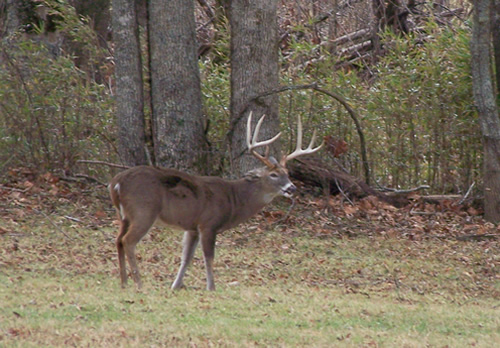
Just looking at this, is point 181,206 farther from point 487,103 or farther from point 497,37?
point 497,37

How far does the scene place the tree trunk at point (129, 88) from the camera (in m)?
13.8

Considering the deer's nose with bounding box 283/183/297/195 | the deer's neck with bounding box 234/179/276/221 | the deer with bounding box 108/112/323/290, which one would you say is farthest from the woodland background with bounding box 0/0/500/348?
the deer's nose with bounding box 283/183/297/195

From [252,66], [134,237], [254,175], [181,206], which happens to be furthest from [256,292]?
[252,66]

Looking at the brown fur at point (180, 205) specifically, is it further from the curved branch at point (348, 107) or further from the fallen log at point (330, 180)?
the fallen log at point (330, 180)

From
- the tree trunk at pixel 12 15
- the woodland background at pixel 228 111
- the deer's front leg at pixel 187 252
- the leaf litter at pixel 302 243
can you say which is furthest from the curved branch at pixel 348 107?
the tree trunk at pixel 12 15

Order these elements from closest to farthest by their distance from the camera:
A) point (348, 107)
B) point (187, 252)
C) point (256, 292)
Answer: point (256, 292) → point (187, 252) → point (348, 107)

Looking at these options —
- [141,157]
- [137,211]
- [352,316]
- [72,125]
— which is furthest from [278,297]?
[72,125]

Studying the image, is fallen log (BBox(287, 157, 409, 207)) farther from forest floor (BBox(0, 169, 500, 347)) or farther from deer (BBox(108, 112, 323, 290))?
deer (BBox(108, 112, 323, 290))

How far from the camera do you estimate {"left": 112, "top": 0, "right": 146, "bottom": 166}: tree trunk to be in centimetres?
1383

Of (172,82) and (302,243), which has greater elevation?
(172,82)

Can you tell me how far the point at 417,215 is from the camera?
1427 centimetres

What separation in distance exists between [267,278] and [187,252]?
1.19 meters

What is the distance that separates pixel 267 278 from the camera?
401 inches

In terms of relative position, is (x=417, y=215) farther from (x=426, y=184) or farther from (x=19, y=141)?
(x=19, y=141)
